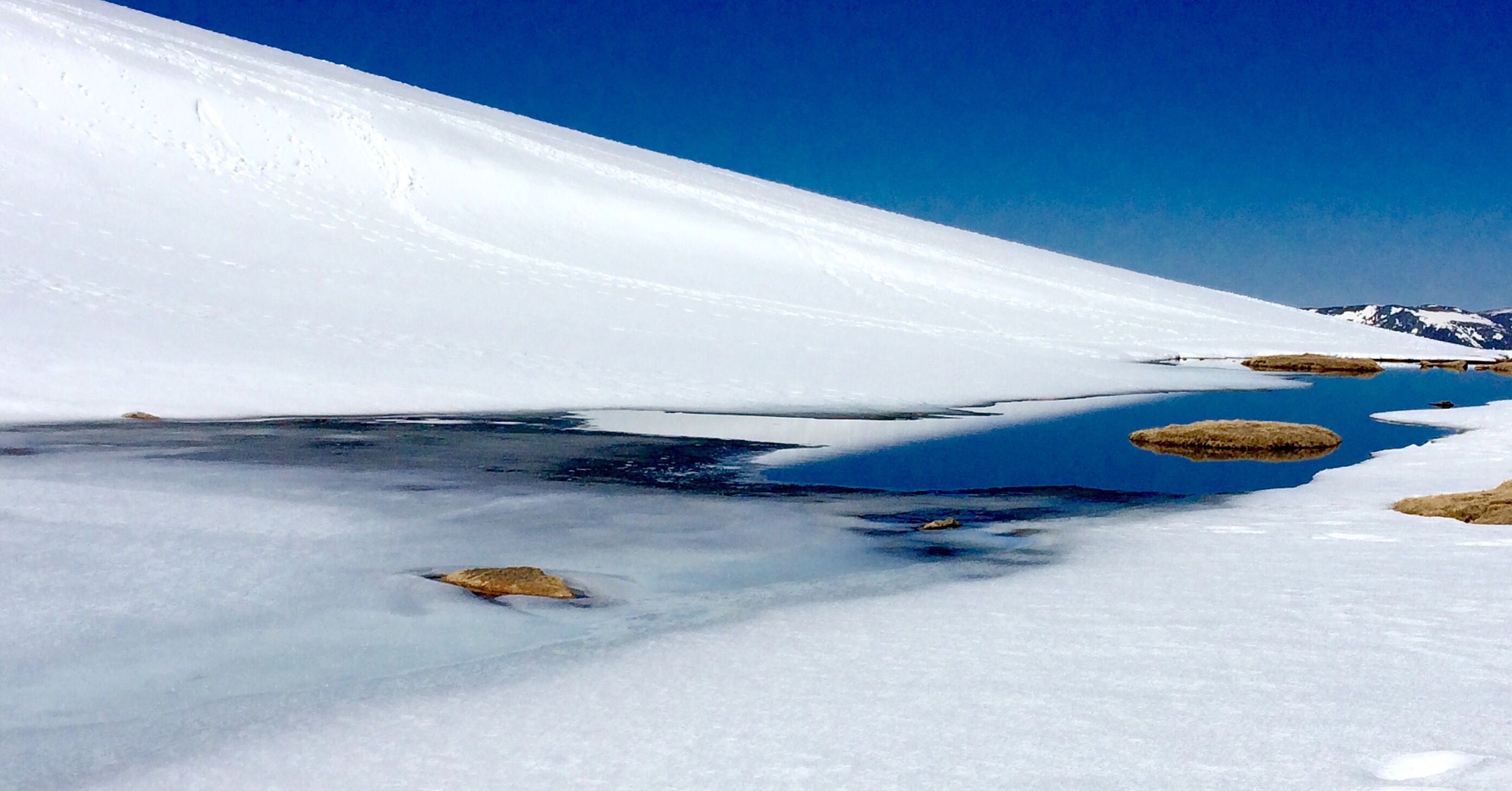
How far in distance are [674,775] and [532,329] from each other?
54.8 feet

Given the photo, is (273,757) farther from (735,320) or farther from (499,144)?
(499,144)

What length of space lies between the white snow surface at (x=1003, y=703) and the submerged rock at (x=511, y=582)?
97cm

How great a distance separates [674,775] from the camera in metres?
3.50

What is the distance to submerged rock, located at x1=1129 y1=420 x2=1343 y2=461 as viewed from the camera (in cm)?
1290

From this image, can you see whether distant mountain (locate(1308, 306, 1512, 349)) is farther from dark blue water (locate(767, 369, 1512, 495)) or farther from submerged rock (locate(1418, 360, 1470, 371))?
dark blue water (locate(767, 369, 1512, 495))

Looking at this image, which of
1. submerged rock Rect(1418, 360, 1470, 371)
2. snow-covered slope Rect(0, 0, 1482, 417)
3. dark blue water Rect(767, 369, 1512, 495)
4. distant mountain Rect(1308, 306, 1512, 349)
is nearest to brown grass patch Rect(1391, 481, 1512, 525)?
dark blue water Rect(767, 369, 1512, 495)

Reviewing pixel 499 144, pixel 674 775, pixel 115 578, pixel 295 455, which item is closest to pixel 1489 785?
pixel 674 775

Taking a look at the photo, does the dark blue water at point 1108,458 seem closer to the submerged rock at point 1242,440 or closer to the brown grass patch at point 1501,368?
the submerged rock at point 1242,440

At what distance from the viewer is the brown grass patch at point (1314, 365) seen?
94.6ft

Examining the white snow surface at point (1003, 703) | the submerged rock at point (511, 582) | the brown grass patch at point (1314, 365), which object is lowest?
the white snow surface at point (1003, 703)

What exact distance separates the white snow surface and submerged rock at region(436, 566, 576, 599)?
0.97 metres

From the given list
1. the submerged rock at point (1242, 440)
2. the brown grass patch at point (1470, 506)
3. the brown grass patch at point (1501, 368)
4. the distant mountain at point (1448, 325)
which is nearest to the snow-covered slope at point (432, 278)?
the brown grass patch at point (1501, 368)

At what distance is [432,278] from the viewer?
22188mm

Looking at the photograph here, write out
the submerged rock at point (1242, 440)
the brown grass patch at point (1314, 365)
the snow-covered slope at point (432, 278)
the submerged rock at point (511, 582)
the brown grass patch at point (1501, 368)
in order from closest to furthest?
the submerged rock at point (511, 582), the submerged rock at point (1242, 440), the snow-covered slope at point (432, 278), the brown grass patch at point (1314, 365), the brown grass patch at point (1501, 368)
